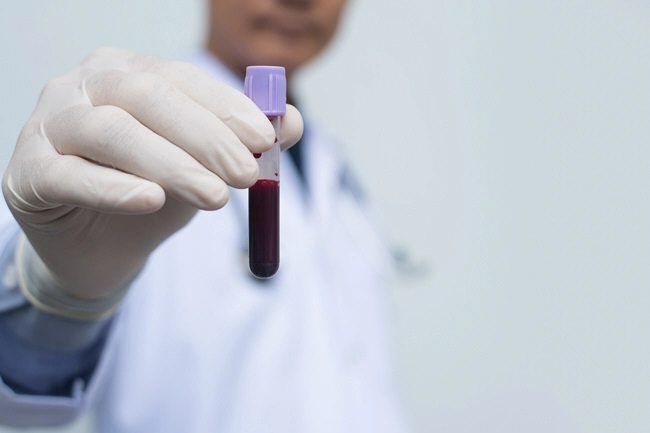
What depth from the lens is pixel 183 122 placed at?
40 centimetres

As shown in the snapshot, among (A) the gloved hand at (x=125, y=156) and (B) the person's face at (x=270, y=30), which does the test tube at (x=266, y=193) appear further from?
(B) the person's face at (x=270, y=30)

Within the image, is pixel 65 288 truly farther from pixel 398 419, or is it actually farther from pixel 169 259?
pixel 398 419

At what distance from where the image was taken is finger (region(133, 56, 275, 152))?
1.29 ft

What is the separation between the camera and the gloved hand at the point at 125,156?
0.39 m

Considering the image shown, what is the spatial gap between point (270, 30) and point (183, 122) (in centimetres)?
47

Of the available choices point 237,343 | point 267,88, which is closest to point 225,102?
point 267,88

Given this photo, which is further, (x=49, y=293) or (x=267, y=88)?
(x=49, y=293)

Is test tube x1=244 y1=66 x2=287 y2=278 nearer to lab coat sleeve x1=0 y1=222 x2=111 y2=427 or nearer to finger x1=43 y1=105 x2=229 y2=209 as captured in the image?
finger x1=43 y1=105 x2=229 y2=209

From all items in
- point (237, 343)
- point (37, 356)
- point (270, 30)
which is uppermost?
point (270, 30)

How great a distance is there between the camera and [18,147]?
0.45 meters

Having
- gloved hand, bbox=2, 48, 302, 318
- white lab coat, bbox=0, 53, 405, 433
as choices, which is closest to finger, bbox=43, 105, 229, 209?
gloved hand, bbox=2, 48, 302, 318

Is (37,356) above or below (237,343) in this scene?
above

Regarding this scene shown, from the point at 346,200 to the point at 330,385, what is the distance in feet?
1.02

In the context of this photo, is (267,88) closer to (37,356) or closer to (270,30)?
(37,356)
